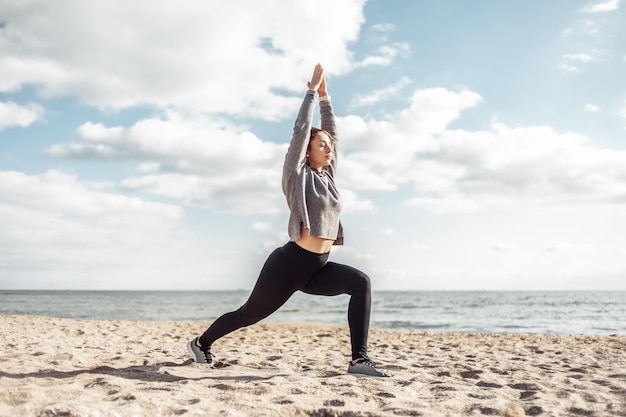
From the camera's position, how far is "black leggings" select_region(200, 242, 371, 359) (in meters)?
3.72

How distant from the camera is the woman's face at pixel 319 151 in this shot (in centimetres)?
391

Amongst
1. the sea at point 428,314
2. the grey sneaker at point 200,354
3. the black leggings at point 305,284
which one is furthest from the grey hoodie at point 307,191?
the sea at point 428,314

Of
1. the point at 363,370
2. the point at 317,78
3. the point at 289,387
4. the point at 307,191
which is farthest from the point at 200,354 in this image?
the point at 317,78

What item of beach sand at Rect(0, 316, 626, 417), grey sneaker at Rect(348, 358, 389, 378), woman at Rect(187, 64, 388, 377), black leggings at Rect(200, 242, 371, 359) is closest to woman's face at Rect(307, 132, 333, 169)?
woman at Rect(187, 64, 388, 377)

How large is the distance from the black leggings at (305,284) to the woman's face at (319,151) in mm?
706

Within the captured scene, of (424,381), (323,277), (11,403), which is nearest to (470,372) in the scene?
(424,381)

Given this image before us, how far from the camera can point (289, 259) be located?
3.71 m

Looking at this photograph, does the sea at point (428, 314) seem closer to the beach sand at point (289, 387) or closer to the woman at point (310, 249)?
the beach sand at point (289, 387)

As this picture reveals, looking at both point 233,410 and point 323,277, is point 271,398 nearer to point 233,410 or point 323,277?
point 233,410

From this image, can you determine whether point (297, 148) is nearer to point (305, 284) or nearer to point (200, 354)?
point (305, 284)

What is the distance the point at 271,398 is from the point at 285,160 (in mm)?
1732

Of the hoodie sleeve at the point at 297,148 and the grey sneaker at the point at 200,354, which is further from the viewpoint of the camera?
the grey sneaker at the point at 200,354

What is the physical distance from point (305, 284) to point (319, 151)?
107 centimetres

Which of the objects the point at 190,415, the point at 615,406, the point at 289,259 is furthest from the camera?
the point at 289,259
